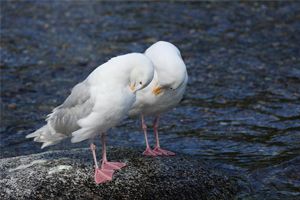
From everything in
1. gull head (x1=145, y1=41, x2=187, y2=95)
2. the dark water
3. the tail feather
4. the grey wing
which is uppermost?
gull head (x1=145, y1=41, x2=187, y2=95)

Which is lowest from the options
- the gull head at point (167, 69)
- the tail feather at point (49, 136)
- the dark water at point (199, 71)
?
the dark water at point (199, 71)

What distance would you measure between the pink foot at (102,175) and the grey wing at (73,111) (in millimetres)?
582

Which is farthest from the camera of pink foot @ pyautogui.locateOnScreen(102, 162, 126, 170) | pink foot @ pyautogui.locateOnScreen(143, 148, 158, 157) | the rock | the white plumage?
pink foot @ pyautogui.locateOnScreen(143, 148, 158, 157)

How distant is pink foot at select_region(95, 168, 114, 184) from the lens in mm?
7470

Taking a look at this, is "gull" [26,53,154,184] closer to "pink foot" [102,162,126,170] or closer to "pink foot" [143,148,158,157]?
"pink foot" [102,162,126,170]

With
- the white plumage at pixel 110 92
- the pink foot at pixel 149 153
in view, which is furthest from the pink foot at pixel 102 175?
the pink foot at pixel 149 153

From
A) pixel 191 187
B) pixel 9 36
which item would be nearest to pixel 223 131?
pixel 191 187

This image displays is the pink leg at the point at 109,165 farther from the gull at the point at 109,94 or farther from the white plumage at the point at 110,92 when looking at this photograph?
the white plumage at the point at 110,92

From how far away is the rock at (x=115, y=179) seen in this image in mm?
7434

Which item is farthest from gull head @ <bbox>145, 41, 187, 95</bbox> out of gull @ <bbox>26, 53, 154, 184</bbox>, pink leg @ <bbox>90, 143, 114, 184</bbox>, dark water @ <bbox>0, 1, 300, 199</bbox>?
dark water @ <bbox>0, 1, 300, 199</bbox>

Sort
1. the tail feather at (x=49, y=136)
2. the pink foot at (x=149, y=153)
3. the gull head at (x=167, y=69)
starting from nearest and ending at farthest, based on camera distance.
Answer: the gull head at (x=167, y=69) → the tail feather at (x=49, y=136) → the pink foot at (x=149, y=153)

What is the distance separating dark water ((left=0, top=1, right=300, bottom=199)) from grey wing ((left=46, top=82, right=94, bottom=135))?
2.27 metres

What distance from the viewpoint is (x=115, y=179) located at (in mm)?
7629

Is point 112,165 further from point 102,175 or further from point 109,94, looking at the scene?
point 109,94
